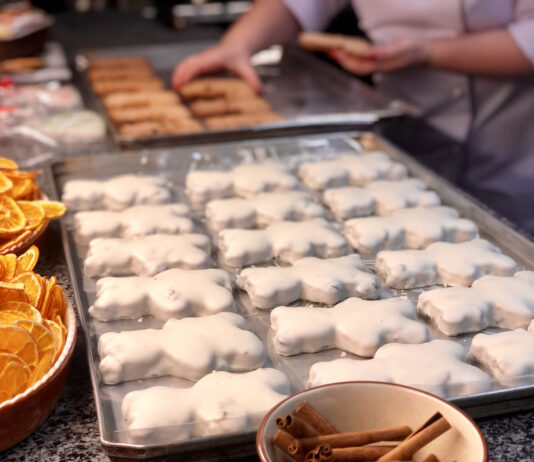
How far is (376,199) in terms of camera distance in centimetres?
180

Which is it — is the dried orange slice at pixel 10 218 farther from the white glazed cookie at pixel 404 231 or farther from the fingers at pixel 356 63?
the fingers at pixel 356 63

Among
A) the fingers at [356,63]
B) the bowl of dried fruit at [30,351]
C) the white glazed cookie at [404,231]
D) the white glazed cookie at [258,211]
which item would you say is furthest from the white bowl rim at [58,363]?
the fingers at [356,63]

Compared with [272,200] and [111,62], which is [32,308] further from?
[111,62]

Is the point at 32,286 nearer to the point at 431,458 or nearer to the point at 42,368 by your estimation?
the point at 42,368

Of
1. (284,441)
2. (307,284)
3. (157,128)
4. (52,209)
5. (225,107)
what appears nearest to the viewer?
(284,441)

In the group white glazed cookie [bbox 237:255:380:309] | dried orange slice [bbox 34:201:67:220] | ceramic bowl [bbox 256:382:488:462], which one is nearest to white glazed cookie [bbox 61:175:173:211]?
dried orange slice [bbox 34:201:67:220]

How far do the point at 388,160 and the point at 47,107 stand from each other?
1.32 metres

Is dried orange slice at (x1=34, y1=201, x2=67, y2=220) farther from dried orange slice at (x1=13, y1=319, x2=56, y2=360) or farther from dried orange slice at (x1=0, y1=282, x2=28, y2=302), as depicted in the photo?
dried orange slice at (x1=13, y1=319, x2=56, y2=360)

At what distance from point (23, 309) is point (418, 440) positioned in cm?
Result: 62

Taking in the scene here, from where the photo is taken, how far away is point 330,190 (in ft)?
6.04

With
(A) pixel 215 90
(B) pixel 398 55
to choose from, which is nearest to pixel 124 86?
(A) pixel 215 90

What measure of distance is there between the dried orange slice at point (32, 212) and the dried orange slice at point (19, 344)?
456 mm

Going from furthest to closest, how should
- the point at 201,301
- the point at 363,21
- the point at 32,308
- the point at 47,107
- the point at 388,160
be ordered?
1. the point at 363,21
2. the point at 47,107
3. the point at 388,160
4. the point at 201,301
5. the point at 32,308

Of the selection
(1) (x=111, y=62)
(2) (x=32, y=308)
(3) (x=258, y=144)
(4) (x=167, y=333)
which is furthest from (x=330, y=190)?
(1) (x=111, y=62)
